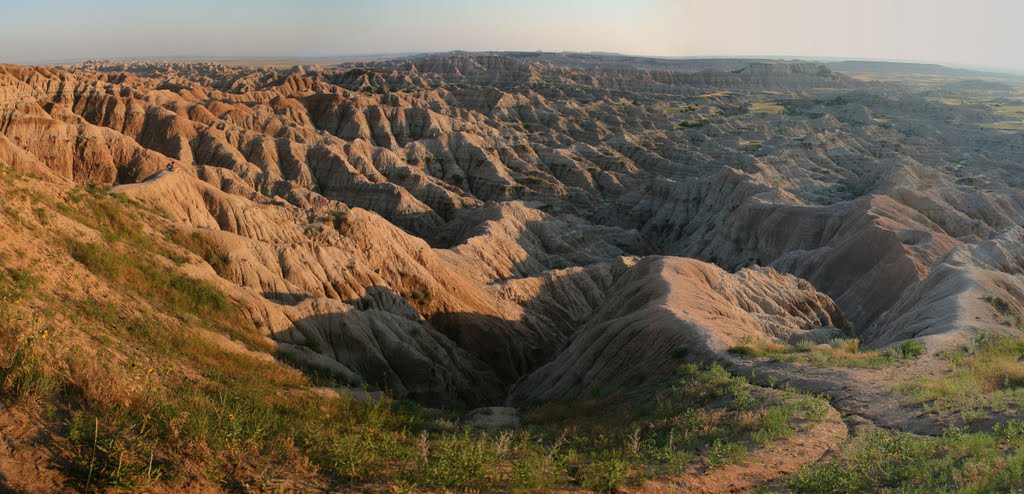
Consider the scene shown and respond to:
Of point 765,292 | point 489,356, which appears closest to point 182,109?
point 489,356

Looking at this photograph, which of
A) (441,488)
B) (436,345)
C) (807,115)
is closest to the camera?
(441,488)

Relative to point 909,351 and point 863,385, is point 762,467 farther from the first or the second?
point 909,351

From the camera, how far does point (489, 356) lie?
32562mm

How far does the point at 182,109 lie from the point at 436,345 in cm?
6014

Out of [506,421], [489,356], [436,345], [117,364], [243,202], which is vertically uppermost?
[117,364]

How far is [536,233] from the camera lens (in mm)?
56250

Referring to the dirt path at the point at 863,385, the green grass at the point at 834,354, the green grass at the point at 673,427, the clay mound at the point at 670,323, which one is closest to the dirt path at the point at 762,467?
the green grass at the point at 673,427

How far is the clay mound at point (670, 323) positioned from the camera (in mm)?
19984

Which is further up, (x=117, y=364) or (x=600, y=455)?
(x=117, y=364)

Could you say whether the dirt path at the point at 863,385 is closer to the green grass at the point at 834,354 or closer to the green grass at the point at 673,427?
the green grass at the point at 834,354

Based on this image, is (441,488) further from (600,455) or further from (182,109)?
(182,109)

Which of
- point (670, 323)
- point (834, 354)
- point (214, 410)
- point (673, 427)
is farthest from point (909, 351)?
point (214, 410)

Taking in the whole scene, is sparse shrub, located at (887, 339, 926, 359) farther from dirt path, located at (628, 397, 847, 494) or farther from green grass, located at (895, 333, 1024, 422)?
dirt path, located at (628, 397, 847, 494)

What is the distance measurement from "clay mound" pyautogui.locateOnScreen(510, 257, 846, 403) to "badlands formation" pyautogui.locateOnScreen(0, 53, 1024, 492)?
5.6 inches
